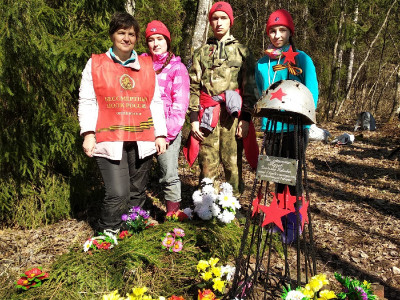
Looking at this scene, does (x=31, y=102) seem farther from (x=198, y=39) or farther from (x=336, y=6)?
(x=336, y=6)

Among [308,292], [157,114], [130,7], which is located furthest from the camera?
[130,7]

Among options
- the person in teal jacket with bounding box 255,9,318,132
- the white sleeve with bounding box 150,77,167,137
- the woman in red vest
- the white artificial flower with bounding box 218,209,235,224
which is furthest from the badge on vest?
the white artificial flower with bounding box 218,209,235,224

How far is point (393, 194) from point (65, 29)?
5598 mm

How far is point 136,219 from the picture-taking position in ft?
9.29

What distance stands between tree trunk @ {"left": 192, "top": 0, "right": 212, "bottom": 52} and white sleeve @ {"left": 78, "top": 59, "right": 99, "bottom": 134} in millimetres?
2846

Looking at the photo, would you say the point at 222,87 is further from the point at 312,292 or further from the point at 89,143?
the point at 312,292

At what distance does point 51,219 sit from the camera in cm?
374

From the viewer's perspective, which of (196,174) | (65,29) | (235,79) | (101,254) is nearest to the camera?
(101,254)

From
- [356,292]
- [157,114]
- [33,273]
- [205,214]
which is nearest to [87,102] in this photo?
[157,114]

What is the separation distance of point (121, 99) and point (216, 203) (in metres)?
1.43

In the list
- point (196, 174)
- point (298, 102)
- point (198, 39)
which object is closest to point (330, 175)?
point (196, 174)

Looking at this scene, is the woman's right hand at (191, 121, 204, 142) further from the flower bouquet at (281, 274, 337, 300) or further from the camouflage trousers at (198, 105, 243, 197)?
the flower bouquet at (281, 274, 337, 300)

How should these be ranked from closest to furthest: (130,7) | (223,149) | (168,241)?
(168,241) < (223,149) < (130,7)

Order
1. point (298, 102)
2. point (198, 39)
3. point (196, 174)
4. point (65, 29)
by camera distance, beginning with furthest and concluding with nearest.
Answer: point (196, 174), point (198, 39), point (65, 29), point (298, 102)
